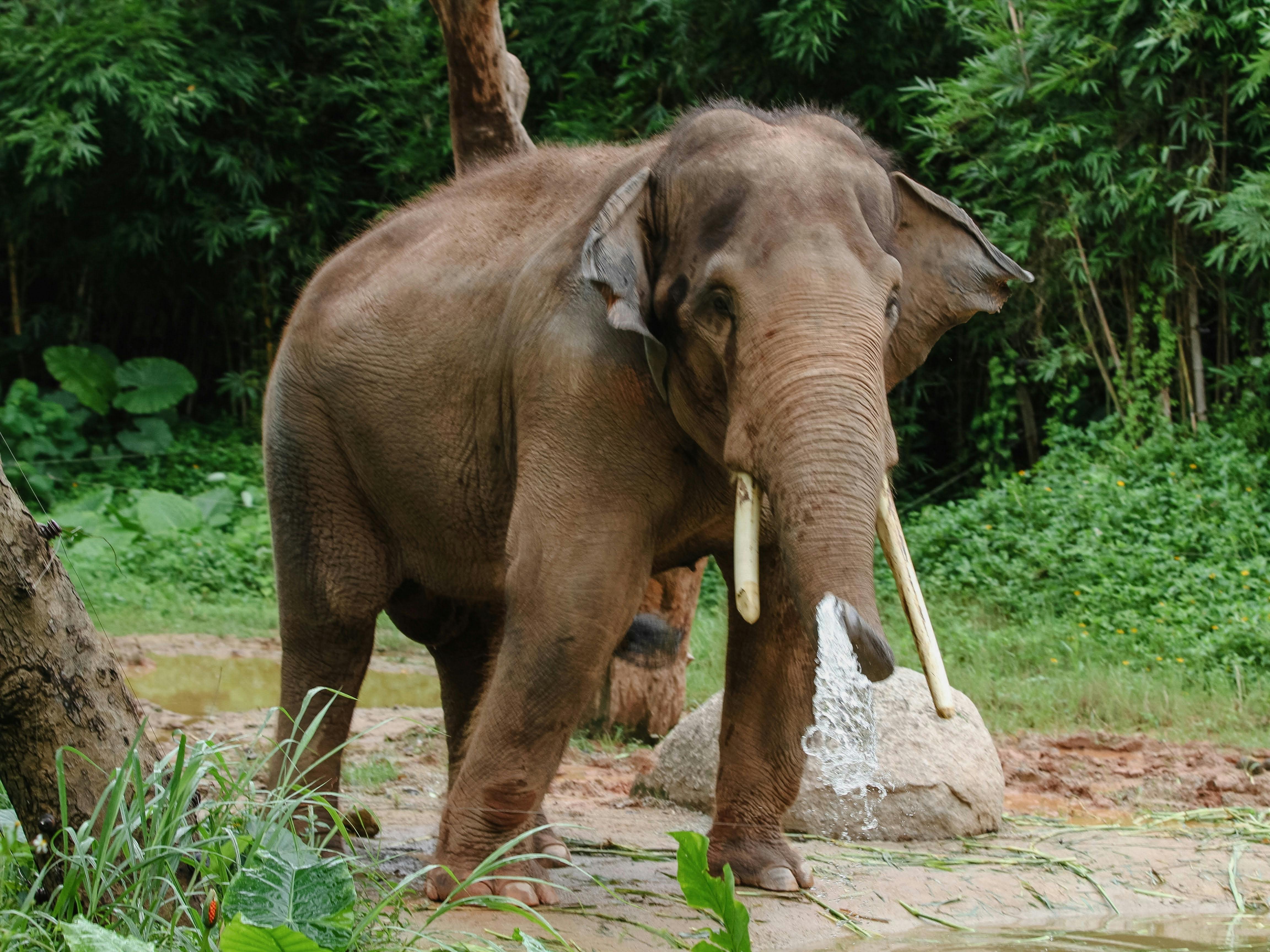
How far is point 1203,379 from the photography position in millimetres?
10289

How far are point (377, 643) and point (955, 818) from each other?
21.3 feet

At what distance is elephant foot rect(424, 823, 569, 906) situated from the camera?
142 inches

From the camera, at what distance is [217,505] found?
43.3 feet

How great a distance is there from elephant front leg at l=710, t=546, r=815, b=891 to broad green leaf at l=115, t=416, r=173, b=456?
463 inches

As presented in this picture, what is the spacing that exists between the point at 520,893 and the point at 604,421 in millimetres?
1163

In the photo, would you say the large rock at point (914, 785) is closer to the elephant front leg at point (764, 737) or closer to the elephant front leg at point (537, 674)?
the elephant front leg at point (764, 737)

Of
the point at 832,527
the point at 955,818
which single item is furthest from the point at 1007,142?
the point at 832,527

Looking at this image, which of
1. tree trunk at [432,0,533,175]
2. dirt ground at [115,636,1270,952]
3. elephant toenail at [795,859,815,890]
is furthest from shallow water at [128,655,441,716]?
elephant toenail at [795,859,815,890]

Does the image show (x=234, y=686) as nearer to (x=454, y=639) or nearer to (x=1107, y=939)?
(x=454, y=639)

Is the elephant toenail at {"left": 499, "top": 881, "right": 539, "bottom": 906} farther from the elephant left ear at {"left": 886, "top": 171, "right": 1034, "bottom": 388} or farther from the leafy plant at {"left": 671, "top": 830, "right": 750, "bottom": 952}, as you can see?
the elephant left ear at {"left": 886, "top": 171, "right": 1034, "bottom": 388}

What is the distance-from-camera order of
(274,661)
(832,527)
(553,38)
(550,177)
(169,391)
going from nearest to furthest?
(832,527) < (550,177) < (274,661) < (553,38) < (169,391)

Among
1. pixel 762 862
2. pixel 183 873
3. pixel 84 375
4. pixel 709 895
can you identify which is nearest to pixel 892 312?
pixel 709 895

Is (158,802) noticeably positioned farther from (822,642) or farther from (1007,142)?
(1007,142)

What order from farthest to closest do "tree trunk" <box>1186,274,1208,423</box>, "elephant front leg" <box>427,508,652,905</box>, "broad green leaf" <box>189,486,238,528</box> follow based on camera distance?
"broad green leaf" <box>189,486,238,528</box>, "tree trunk" <box>1186,274,1208,423</box>, "elephant front leg" <box>427,508,652,905</box>
